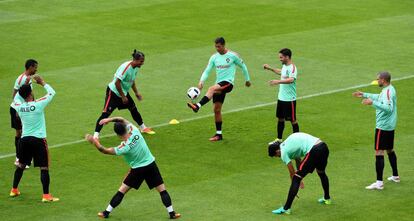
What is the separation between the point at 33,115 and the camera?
61.5 feet

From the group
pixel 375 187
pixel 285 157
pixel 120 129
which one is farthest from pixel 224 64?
pixel 120 129

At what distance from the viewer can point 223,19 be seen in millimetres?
37281

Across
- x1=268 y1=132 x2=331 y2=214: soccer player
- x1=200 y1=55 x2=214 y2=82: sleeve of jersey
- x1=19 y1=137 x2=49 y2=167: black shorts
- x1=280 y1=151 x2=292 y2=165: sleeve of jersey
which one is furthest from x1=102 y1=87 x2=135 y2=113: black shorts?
x1=280 y1=151 x2=292 y2=165: sleeve of jersey

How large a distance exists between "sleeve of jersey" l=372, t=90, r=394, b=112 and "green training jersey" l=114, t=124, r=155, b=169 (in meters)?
4.88

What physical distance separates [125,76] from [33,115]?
4468 mm

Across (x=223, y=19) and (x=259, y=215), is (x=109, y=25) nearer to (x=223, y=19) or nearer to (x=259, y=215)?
A: (x=223, y=19)

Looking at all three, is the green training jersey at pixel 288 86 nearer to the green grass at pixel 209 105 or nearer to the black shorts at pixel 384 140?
the green grass at pixel 209 105

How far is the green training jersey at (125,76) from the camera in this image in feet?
74.6

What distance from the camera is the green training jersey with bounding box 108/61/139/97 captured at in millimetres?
22750

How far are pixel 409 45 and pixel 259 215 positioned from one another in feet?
54.7

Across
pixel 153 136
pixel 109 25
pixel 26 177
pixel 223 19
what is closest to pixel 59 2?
pixel 109 25

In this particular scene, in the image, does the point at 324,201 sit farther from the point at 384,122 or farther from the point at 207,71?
the point at 207,71

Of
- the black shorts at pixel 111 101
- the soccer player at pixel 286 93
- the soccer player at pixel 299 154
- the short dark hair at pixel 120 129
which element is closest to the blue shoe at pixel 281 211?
the soccer player at pixel 299 154

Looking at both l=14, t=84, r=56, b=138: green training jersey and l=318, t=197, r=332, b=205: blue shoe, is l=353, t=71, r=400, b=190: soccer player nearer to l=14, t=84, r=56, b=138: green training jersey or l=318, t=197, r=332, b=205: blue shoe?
l=318, t=197, r=332, b=205: blue shoe
